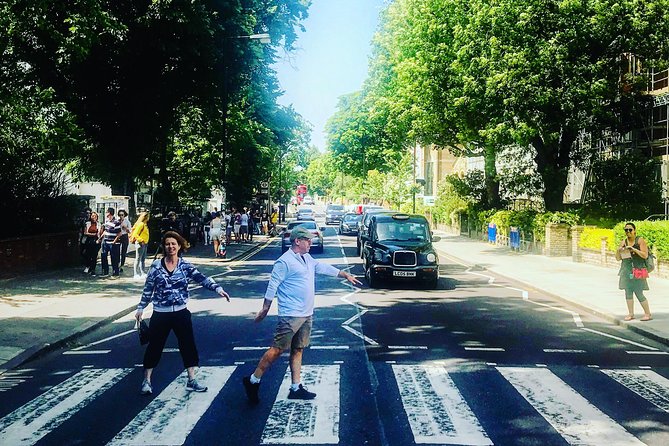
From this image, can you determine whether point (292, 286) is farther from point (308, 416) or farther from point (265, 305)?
point (308, 416)

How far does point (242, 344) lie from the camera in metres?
10.5

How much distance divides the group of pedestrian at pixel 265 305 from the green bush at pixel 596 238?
19.0 m

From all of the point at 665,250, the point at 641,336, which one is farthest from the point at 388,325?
the point at 665,250

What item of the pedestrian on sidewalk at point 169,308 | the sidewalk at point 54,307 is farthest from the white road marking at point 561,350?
the sidewalk at point 54,307

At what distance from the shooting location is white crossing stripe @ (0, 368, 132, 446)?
6215 mm

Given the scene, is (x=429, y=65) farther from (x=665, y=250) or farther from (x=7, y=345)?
(x=7, y=345)

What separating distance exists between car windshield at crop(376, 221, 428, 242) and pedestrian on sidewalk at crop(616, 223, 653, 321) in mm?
6843

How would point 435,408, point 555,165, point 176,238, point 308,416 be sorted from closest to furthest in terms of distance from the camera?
point 308,416 < point 435,408 < point 176,238 < point 555,165

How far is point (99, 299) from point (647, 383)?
Result: 11.1 meters

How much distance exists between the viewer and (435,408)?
691 cm

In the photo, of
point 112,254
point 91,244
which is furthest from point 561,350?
point 91,244

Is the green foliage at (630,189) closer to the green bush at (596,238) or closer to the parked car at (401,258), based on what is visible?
the green bush at (596,238)

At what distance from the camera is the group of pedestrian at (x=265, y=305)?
7.20 m

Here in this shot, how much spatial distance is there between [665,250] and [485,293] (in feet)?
21.7
